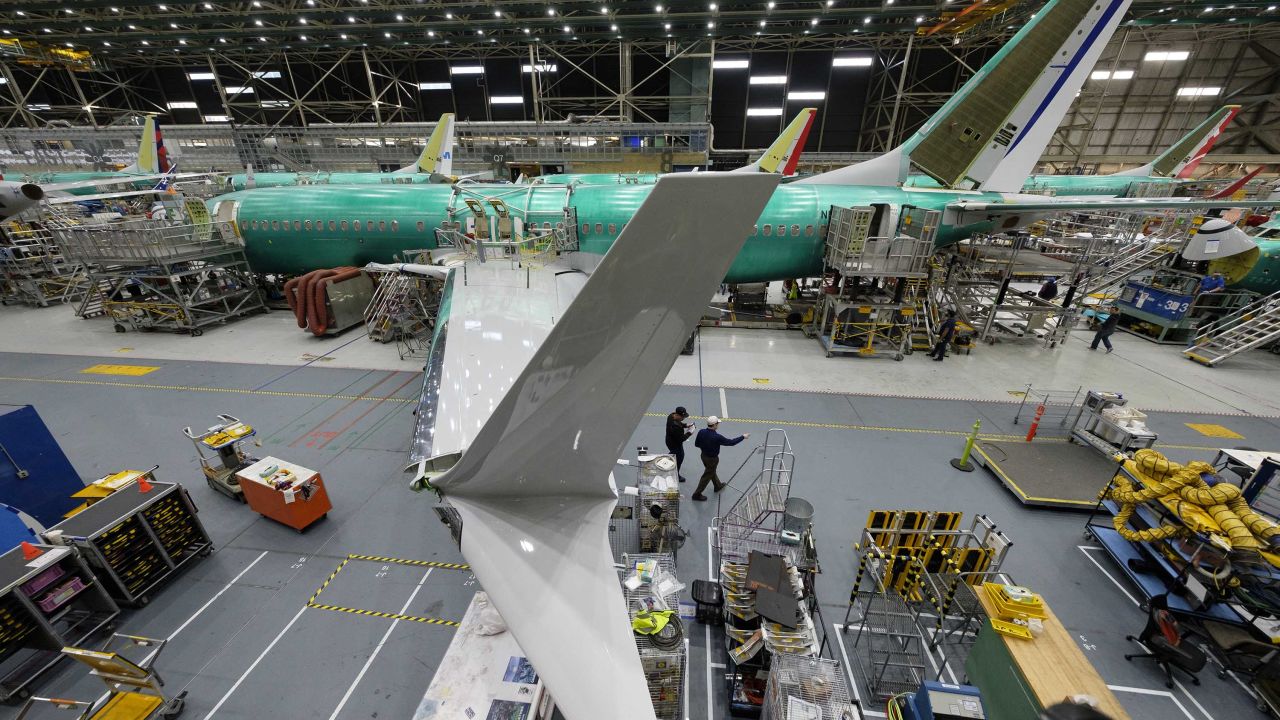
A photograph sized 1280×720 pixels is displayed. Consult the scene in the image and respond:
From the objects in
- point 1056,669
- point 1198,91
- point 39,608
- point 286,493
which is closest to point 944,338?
point 1056,669

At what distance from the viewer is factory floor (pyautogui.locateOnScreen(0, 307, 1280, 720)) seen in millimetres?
5383

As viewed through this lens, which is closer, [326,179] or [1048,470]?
[1048,470]

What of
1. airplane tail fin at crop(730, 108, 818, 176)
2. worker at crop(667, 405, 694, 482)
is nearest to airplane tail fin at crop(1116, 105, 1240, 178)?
airplane tail fin at crop(730, 108, 818, 176)

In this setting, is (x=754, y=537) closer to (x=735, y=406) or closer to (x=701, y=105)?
(x=735, y=406)

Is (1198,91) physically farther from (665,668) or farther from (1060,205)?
(665,668)

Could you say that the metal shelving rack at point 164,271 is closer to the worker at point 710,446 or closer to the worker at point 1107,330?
the worker at point 710,446

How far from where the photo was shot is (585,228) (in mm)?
15281

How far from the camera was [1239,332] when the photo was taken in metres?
14.2

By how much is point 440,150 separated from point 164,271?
548 inches

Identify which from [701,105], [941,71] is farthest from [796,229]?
[941,71]

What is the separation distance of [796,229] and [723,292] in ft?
19.0

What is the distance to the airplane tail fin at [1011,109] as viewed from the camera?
1183 cm

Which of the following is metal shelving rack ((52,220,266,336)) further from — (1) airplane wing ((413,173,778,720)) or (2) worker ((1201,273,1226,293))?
(2) worker ((1201,273,1226,293))

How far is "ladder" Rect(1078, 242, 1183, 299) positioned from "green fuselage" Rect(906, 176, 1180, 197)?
1063 cm
